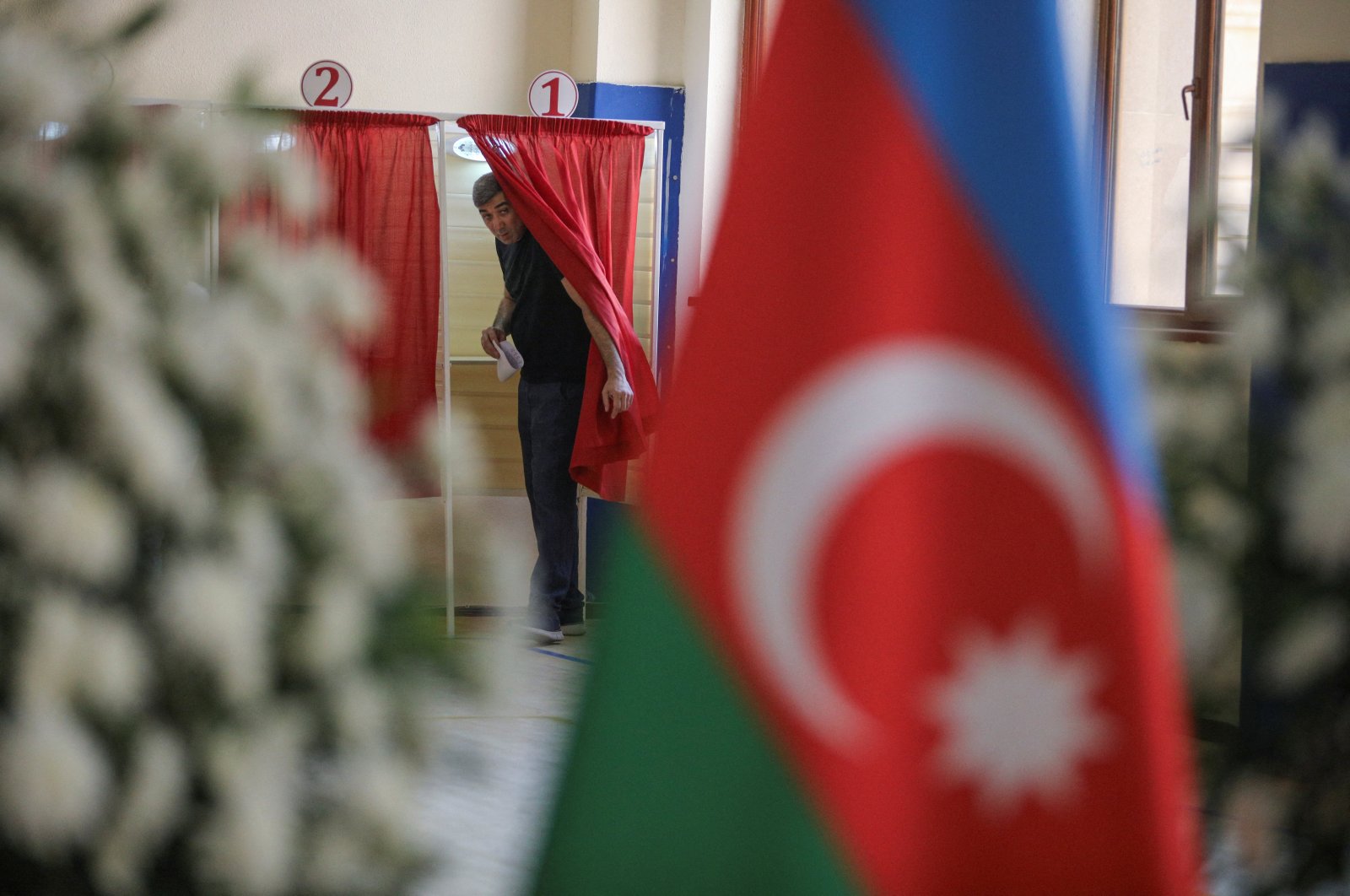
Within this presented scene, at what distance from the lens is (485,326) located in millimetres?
4773

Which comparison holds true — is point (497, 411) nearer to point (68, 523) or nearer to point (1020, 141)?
point (1020, 141)

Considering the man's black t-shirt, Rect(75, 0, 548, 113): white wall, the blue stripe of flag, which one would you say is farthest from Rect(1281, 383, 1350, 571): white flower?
Rect(75, 0, 548, 113): white wall

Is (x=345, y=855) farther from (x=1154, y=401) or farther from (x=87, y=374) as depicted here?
(x=1154, y=401)

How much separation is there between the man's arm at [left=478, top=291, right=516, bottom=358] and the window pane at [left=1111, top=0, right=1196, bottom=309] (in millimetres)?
1903

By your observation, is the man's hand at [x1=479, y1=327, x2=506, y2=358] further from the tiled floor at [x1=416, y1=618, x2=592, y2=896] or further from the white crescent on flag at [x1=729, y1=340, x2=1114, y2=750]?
the white crescent on flag at [x1=729, y1=340, x2=1114, y2=750]

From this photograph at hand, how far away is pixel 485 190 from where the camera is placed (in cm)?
441

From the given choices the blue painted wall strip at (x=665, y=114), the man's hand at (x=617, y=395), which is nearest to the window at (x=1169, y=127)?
the man's hand at (x=617, y=395)

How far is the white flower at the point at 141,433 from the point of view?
20.3 inches

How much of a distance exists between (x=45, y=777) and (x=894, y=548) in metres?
0.38

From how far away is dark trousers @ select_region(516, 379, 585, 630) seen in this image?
4.48 metres

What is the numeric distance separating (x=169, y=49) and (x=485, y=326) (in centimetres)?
176

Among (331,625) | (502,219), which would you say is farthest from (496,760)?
(502,219)

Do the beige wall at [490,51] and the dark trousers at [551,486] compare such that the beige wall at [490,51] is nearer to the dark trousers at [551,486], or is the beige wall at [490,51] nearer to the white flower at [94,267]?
the dark trousers at [551,486]

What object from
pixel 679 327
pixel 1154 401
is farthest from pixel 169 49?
pixel 1154 401
